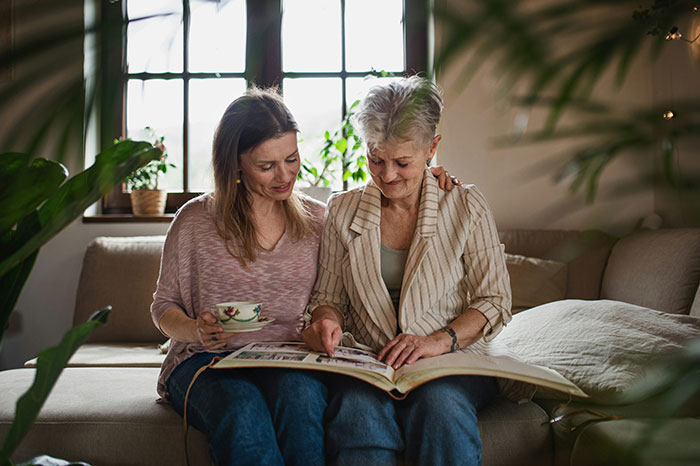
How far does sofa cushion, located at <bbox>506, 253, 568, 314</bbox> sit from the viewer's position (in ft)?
7.90

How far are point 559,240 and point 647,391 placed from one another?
8.55 ft

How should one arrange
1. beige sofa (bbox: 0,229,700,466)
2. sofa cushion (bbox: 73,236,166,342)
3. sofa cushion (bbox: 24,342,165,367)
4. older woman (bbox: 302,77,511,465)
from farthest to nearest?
sofa cushion (bbox: 73,236,166,342)
sofa cushion (bbox: 24,342,165,367)
beige sofa (bbox: 0,229,700,466)
older woman (bbox: 302,77,511,465)

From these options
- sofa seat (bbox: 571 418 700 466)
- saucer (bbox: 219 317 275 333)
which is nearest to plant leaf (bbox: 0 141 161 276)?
sofa seat (bbox: 571 418 700 466)

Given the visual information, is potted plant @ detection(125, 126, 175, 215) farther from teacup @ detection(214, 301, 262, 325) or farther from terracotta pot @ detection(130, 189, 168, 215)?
teacup @ detection(214, 301, 262, 325)

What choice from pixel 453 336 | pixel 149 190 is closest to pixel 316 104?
pixel 149 190

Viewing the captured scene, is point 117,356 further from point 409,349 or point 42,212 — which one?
point 42,212

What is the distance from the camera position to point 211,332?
1.39m

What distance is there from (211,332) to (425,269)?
0.58 meters

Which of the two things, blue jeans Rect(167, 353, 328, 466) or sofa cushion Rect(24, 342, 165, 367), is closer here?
blue jeans Rect(167, 353, 328, 466)

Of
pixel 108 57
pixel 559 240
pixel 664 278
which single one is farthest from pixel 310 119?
pixel 108 57

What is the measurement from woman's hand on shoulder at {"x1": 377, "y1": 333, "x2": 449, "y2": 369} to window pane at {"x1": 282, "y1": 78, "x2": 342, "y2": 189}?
1.82 metres

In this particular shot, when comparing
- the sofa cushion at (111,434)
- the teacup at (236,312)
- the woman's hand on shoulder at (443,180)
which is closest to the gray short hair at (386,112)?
the woman's hand on shoulder at (443,180)

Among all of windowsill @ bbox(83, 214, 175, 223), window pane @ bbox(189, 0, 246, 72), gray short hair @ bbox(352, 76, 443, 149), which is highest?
gray short hair @ bbox(352, 76, 443, 149)

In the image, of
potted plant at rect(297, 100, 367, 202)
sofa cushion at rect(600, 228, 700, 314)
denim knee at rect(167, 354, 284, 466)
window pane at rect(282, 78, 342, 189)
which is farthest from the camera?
window pane at rect(282, 78, 342, 189)
